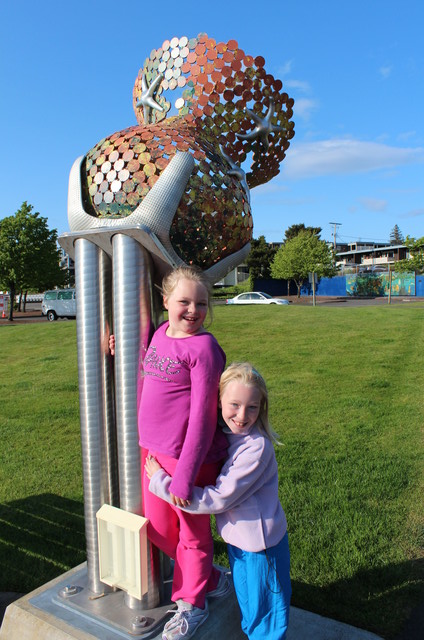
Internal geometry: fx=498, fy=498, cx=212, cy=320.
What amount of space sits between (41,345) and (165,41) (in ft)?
34.0

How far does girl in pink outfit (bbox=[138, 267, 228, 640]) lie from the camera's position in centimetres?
197

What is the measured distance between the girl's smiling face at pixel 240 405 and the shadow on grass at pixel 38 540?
1963 millimetres

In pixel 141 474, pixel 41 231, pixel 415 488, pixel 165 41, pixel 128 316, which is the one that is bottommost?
pixel 415 488

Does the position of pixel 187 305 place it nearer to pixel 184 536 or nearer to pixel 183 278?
pixel 183 278

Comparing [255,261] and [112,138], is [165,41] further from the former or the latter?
[255,261]

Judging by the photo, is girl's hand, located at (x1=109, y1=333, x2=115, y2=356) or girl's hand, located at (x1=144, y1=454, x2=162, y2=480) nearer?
girl's hand, located at (x1=144, y1=454, x2=162, y2=480)

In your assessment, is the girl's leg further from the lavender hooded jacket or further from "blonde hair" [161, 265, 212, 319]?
"blonde hair" [161, 265, 212, 319]

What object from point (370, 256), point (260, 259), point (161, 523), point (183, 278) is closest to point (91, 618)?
point (161, 523)

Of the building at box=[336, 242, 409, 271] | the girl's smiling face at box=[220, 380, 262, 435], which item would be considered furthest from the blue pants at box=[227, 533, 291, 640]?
the building at box=[336, 242, 409, 271]

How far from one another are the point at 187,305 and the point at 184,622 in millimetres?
1319

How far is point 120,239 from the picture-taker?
2176 millimetres

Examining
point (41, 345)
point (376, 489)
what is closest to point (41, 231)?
point (41, 345)

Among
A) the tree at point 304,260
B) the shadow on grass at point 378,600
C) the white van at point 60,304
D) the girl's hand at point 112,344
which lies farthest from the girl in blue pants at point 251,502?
the tree at point 304,260

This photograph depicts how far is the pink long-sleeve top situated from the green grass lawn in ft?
4.85
